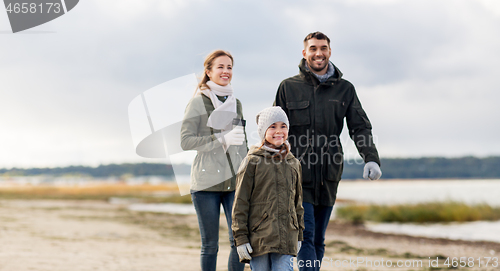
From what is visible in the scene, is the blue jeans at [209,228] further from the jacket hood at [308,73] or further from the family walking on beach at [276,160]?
the jacket hood at [308,73]

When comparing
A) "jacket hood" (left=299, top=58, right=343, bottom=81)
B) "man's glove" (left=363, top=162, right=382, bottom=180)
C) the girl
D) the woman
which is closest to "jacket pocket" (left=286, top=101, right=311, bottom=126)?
"jacket hood" (left=299, top=58, right=343, bottom=81)

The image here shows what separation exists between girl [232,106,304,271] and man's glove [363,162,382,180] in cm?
89

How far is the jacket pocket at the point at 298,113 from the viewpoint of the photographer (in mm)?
3535

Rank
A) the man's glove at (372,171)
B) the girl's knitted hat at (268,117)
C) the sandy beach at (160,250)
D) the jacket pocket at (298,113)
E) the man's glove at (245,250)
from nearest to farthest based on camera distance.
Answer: the man's glove at (245,250)
the girl's knitted hat at (268,117)
the man's glove at (372,171)
the jacket pocket at (298,113)
the sandy beach at (160,250)

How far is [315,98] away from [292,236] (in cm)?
128

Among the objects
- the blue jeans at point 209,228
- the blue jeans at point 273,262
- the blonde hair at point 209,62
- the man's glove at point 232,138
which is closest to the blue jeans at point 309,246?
the blue jeans at point 209,228

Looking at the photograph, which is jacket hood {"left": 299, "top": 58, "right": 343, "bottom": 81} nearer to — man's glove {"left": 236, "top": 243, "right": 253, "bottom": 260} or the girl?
the girl

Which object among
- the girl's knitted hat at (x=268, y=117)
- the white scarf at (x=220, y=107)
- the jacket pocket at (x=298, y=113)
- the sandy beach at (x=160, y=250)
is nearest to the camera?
the girl's knitted hat at (x=268, y=117)

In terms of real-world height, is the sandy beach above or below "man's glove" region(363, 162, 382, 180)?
below

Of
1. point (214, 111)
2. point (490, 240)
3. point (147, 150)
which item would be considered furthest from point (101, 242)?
point (490, 240)

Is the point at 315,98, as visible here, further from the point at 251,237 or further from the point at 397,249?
the point at 397,249

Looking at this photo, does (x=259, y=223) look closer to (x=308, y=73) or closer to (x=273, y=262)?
(x=273, y=262)

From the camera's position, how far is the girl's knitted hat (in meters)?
2.81

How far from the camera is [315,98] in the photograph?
3564 millimetres
